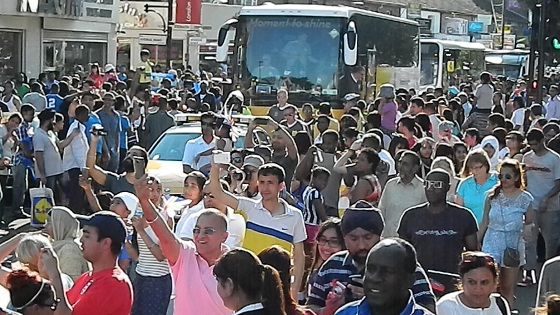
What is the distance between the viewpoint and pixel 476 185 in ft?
32.7

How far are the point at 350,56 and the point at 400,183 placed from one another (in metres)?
10.9

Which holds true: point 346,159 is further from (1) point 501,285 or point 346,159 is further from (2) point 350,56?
(2) point 350,56

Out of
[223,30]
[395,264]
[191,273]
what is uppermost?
[223,30]

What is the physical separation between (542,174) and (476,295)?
589 centimetres

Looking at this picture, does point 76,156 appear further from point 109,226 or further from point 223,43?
point 109,226

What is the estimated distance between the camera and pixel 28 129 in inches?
605

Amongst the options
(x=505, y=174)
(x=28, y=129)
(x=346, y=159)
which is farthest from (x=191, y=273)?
(x=28, y=129)

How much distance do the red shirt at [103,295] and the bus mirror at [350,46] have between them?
47.1ft

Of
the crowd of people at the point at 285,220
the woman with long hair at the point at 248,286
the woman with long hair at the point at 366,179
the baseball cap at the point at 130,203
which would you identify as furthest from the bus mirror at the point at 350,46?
the woman with long hair at the point at 248,286

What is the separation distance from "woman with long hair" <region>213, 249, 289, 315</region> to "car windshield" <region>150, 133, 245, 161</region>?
9273 mm

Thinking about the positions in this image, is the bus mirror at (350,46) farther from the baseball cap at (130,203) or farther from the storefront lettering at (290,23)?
the baseball cap at (130,203)

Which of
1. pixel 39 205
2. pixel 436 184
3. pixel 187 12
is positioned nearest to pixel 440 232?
pixel 436 184

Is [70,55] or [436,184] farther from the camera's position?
[70,55]

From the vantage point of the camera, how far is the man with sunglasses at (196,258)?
6012 millimetres
